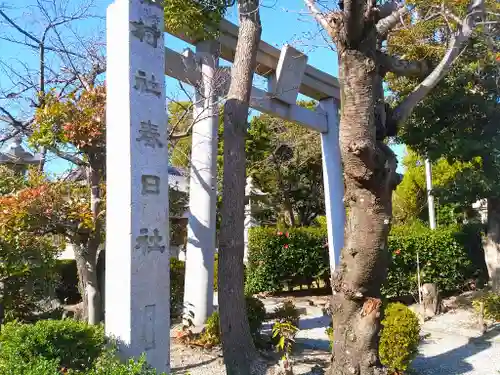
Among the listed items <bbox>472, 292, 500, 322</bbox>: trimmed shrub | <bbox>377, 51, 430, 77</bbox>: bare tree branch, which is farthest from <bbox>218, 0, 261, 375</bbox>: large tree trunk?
<bbox>472, 292, 500, 322</bbox>: trimmed shrub

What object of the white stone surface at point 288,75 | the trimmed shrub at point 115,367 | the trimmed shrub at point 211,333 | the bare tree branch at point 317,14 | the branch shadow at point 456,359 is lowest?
the branch shadow at point 456,359

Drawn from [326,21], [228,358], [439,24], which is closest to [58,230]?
[228,358]

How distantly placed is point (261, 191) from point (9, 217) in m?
11.8

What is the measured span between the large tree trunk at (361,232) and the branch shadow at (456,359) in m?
2.85

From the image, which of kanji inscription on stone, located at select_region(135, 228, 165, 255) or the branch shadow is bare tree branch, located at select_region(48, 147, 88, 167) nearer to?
kanji inscription on stone, located at select_region(135, 228, 165, 255)

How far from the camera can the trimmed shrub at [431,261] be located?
10.8 meters

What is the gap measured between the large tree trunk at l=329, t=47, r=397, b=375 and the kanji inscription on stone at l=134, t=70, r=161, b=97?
80.9 inches

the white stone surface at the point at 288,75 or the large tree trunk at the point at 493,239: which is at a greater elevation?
the white stone surface at the point at 288,75

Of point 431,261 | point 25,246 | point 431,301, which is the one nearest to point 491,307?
point 431,301

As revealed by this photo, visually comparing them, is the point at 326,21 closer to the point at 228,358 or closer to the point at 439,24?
the point at 228,358

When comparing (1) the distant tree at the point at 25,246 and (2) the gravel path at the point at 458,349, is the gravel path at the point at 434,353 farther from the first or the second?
(1) the distant tree at the point at 25,246

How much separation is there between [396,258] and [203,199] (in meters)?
5.82

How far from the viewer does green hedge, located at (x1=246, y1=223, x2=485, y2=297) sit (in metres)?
11.0

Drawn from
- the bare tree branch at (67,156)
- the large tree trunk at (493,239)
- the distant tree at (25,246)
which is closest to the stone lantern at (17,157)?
the distant tree at (25,246)
